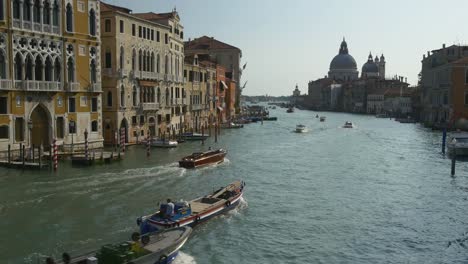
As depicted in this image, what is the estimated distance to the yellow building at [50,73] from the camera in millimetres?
25516

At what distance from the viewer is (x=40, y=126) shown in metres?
27.9

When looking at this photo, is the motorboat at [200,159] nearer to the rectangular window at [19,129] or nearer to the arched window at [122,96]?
the rectangular window at [19,129]

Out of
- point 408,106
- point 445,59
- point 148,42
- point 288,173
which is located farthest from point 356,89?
point 288,173

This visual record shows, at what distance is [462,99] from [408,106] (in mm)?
41869

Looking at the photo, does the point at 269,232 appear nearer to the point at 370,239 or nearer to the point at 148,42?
the point at 370,239

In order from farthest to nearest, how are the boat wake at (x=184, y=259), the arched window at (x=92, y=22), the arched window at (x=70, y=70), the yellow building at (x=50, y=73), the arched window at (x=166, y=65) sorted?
the arched window at (x=166, y=65) < the arched window at (x=92, y=22) < the arched window at (x=70, y=70) < the yellow building at (x=50, y=73) < the boat wake at (x=184, y=259)

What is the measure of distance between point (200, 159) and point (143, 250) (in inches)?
578

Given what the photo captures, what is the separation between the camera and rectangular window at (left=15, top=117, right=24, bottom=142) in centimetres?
2620

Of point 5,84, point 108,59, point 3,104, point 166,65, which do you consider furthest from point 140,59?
point 3,104

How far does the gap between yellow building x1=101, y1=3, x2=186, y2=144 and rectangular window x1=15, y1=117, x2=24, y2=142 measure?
677 centimetres

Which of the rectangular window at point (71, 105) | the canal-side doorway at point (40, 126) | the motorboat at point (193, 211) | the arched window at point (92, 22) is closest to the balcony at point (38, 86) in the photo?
the canal-side doorway at point (40, 126)

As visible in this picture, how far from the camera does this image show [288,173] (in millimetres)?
25438

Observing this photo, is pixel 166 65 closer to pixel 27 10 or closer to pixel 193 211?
pixel 27 10

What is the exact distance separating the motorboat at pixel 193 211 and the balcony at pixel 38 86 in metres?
13.3
